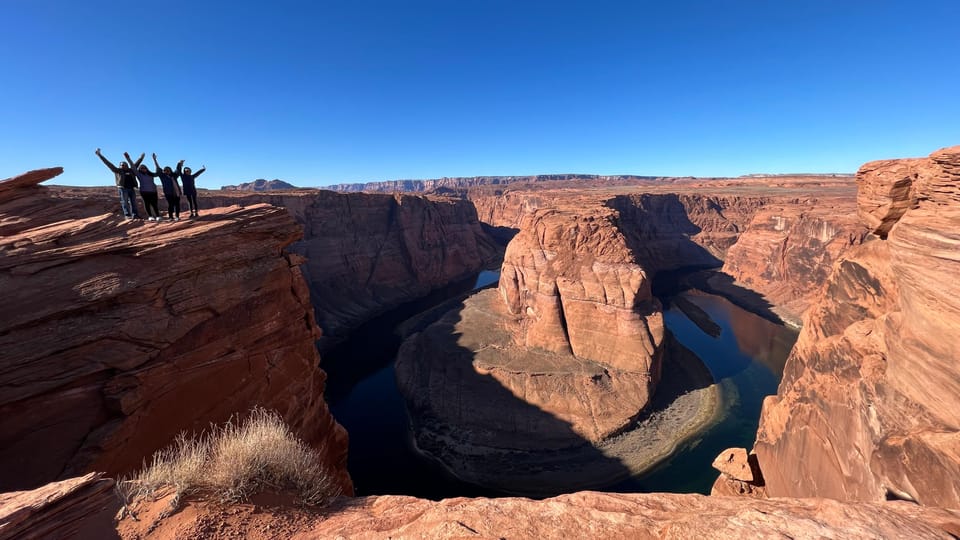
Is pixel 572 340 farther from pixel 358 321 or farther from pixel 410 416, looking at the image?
pixel 358 321

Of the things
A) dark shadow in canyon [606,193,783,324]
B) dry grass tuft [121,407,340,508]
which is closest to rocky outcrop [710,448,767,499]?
dry grass tuft [121,407,340,508]

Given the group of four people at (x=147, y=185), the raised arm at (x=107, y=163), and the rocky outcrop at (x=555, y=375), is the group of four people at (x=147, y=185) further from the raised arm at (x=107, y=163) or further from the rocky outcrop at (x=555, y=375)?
the rocky outcrop at (x=555, y=375)

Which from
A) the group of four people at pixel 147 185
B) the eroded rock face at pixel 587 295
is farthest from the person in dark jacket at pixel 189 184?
the eroded rock face at pixel 587 295

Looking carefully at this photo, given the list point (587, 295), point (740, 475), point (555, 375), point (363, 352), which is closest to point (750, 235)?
point (587, 295)

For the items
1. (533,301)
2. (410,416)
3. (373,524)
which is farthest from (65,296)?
(533,301)

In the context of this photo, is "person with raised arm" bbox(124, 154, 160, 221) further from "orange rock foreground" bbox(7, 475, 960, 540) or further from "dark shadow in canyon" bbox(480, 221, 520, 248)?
"dark shadow in canyon" bbox(480, 221, 520, 248)
